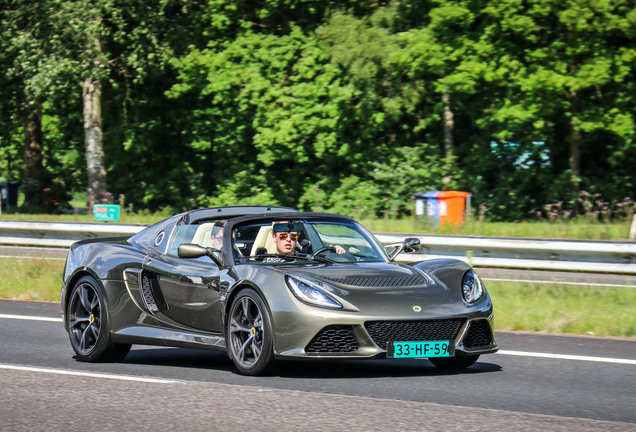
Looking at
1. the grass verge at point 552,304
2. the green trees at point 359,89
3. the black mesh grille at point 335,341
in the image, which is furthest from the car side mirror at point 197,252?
the green trees at point 359,89

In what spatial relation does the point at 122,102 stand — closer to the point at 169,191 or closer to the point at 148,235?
the point at 169,191

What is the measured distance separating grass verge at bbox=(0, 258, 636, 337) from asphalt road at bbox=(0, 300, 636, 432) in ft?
3.39

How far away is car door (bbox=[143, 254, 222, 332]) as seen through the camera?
Answer: 26.5ft

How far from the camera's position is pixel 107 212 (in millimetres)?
22891

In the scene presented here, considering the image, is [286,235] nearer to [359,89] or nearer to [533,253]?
[533,253]

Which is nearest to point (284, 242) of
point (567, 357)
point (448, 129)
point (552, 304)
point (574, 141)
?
point (567, 357)

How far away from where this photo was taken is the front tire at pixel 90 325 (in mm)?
8852

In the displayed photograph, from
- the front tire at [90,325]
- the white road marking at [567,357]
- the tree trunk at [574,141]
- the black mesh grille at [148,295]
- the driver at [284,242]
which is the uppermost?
the tree trunk at [574,141]

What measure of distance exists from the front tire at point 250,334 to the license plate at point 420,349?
85 centimetres

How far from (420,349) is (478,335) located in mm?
572

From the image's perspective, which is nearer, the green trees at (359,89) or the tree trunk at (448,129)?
the green trees at (359,89)

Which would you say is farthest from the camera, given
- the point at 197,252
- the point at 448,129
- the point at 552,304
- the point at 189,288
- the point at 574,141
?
Result: the point at 448,129

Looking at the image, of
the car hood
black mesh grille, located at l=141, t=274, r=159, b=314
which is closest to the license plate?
the car hood

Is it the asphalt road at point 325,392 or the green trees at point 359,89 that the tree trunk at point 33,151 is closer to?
the green trees at point 359,89
